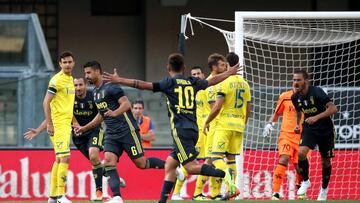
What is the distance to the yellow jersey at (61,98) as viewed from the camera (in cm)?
1733

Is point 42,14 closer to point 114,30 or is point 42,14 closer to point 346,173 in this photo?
point 114,30

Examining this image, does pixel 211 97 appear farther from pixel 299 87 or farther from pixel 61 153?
pixel 61 153

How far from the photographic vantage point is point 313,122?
18.1 m

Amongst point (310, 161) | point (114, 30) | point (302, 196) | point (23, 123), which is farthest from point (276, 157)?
point (114, 30)

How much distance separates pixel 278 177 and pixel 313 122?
5.38ft

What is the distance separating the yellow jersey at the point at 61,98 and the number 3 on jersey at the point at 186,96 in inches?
107

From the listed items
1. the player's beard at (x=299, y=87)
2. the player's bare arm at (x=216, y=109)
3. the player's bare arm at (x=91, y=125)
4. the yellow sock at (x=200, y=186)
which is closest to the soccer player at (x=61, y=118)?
the player's bare arm at (x=91, y=125)

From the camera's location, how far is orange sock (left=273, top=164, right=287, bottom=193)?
1933 centimetres

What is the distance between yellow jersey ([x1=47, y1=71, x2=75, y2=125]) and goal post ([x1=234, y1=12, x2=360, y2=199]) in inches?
112

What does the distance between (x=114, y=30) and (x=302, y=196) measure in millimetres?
10804

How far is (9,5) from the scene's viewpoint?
2794 centimetres

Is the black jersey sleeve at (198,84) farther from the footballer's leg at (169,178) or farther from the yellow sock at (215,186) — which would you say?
the yellow sock at (215,186)

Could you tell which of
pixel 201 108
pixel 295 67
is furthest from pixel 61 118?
pixel 295 67

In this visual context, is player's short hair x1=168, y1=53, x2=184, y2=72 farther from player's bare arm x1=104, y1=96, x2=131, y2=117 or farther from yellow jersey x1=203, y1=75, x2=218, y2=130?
yellow jersey x1=203, y1=75, x2=218, y2=130
